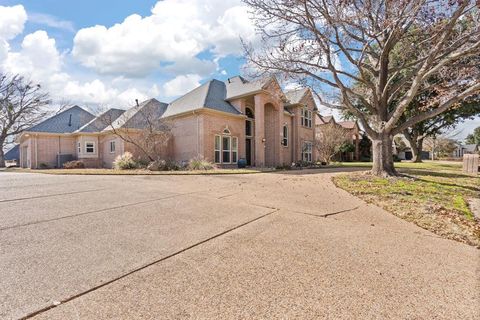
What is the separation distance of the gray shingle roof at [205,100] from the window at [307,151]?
1029cm

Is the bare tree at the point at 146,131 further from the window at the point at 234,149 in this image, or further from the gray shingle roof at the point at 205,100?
the window at the point at 234,149

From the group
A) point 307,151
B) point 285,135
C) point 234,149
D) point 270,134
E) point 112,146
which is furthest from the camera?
point 307,151

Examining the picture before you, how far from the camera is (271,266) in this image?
3.16m

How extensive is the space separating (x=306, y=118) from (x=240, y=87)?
984 centimetres

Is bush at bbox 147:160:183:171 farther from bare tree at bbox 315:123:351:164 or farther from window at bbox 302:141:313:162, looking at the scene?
bare tree at bbox 315:123:351:164

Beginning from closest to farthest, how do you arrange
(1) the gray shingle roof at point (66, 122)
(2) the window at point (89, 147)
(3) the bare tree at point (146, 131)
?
(3) the bare tree at point (146, 131)
(2) the window at point (89, 147)
(1) the gray shingle roof at point (66, 122)

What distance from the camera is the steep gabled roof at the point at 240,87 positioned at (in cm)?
2012

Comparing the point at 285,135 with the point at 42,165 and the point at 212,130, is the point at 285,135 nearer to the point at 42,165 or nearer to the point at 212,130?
the point at 212,130

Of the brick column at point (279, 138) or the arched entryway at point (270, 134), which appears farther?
the arched entryway at point (270, 134)

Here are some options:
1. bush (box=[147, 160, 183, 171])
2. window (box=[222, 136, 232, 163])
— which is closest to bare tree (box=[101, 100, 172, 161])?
bush (box=[147, 160, 183, 171])

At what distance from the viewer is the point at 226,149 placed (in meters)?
20.5

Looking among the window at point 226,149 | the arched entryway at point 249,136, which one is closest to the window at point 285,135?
the arched entryway at point 249,136

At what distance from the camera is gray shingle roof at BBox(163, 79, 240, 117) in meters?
19.5

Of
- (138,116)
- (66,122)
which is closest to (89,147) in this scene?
(66,122)
